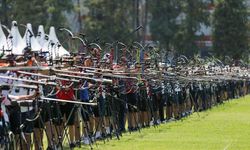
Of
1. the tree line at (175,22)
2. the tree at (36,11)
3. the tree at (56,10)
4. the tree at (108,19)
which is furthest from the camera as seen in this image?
the tree line at (175,22)

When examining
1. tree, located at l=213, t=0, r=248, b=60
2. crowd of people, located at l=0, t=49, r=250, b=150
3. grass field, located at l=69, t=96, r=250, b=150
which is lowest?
grass field, located at l=69, t=96, r=250, b=150

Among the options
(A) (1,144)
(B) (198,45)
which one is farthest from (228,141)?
(B) (198,45)

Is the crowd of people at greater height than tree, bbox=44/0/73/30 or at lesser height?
lesser

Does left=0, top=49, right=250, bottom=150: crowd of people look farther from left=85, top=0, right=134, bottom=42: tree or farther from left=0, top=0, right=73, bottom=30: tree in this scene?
left=85, top=0, right=134, bottom=42: tree

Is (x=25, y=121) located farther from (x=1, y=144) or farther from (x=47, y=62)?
(x=47, y=62)

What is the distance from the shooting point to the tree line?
70.2 metres

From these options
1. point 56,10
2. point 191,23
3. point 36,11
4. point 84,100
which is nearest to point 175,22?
point 191,23

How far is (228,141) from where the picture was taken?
18.5 metres

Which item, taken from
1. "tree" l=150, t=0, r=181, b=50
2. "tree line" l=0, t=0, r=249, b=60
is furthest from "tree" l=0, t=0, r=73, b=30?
"tree" l=150, t=0, r=181, b=50

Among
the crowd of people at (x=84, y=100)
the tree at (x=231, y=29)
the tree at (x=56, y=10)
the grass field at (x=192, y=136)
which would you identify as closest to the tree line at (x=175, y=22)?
the tree at (x=231, y=29)

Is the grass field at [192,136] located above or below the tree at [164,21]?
below

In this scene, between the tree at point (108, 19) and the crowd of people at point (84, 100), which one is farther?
the tree at point (108, 19)

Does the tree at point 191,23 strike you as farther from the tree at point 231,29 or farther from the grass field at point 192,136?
the grass field at point 192,136

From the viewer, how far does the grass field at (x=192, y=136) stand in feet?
56.1
